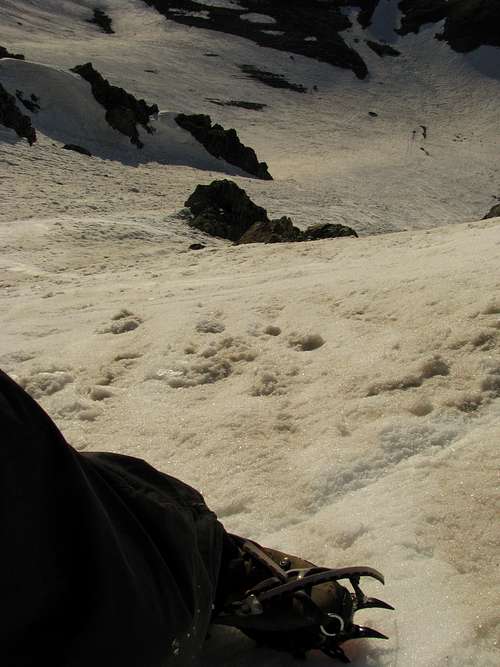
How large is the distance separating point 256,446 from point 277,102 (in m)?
30.3

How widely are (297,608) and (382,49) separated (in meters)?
43.7

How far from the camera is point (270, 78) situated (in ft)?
108

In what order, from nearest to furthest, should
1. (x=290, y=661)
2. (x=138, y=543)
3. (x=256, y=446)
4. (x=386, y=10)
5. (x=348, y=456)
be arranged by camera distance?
(x=138, y=543) < (x=290, y=661) < (x=348, y=456) < (x=256, y=446) < (x=386, y=10)

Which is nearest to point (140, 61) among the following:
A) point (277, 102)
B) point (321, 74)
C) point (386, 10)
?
point (277, 102)

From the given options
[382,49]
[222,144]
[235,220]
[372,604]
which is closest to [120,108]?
[222,144]

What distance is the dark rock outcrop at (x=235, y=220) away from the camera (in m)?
10.3

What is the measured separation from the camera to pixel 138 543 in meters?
1.20

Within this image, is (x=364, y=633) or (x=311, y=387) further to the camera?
(x=311, y=387)

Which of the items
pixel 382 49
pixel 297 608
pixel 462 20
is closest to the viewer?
pixel 297 608

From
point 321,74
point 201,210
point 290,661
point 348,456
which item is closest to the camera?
point 290,661

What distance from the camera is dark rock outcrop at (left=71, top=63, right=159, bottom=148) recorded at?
18922mm

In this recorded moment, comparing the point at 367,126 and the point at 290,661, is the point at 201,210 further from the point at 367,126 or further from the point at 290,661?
the point at 367,126

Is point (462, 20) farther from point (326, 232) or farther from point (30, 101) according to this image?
point (326, 232)

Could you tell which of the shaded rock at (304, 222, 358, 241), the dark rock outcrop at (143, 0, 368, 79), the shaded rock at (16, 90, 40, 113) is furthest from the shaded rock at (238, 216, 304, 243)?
the dark rock outcrop at (143, 0, 368, 79)
